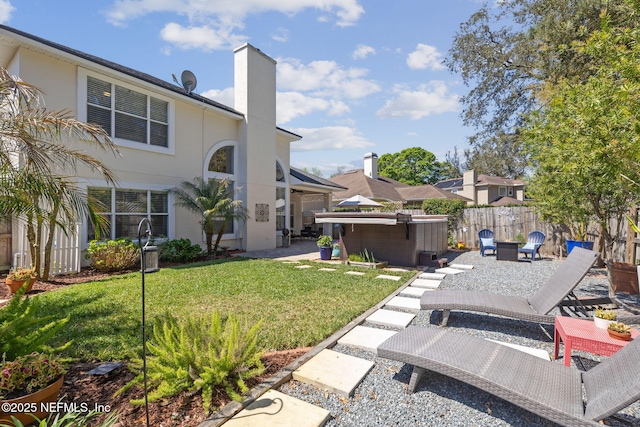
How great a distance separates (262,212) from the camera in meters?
14.8

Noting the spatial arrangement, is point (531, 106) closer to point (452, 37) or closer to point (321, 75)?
point (452, 37)

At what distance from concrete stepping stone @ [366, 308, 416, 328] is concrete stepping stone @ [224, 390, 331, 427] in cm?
236

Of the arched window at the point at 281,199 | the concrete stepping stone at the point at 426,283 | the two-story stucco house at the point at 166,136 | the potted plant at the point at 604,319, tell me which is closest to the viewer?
the potted plant at the point at 604,319

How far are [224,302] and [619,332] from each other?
5.65 metres

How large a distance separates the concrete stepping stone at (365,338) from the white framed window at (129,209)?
8659mm

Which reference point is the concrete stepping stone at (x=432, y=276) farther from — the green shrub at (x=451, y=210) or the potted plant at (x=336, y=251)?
the green shrub at (x=451, y=210)

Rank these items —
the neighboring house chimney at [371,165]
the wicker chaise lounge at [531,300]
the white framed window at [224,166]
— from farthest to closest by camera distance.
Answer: the neighboring house chimney at [371,165] < the white framed window at [224,166] < the wicker chaise lounge at [531,300]

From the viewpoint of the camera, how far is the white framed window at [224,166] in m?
13.3

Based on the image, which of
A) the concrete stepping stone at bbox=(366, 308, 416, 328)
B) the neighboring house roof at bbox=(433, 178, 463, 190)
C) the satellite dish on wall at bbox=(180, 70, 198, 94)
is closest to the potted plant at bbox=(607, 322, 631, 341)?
the concrete stepping stone at bbox=(366, 308, 416, 328)

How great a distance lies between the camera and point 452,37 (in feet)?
48.8

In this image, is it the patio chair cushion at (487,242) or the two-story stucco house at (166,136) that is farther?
the patio chair cushion at (487,242)

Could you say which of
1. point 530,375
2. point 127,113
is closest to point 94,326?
point 530,375

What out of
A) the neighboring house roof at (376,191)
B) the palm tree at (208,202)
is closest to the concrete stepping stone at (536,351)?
the palm tree at (208,202)

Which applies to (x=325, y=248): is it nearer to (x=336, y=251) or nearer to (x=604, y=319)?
(x=336, y=251)
